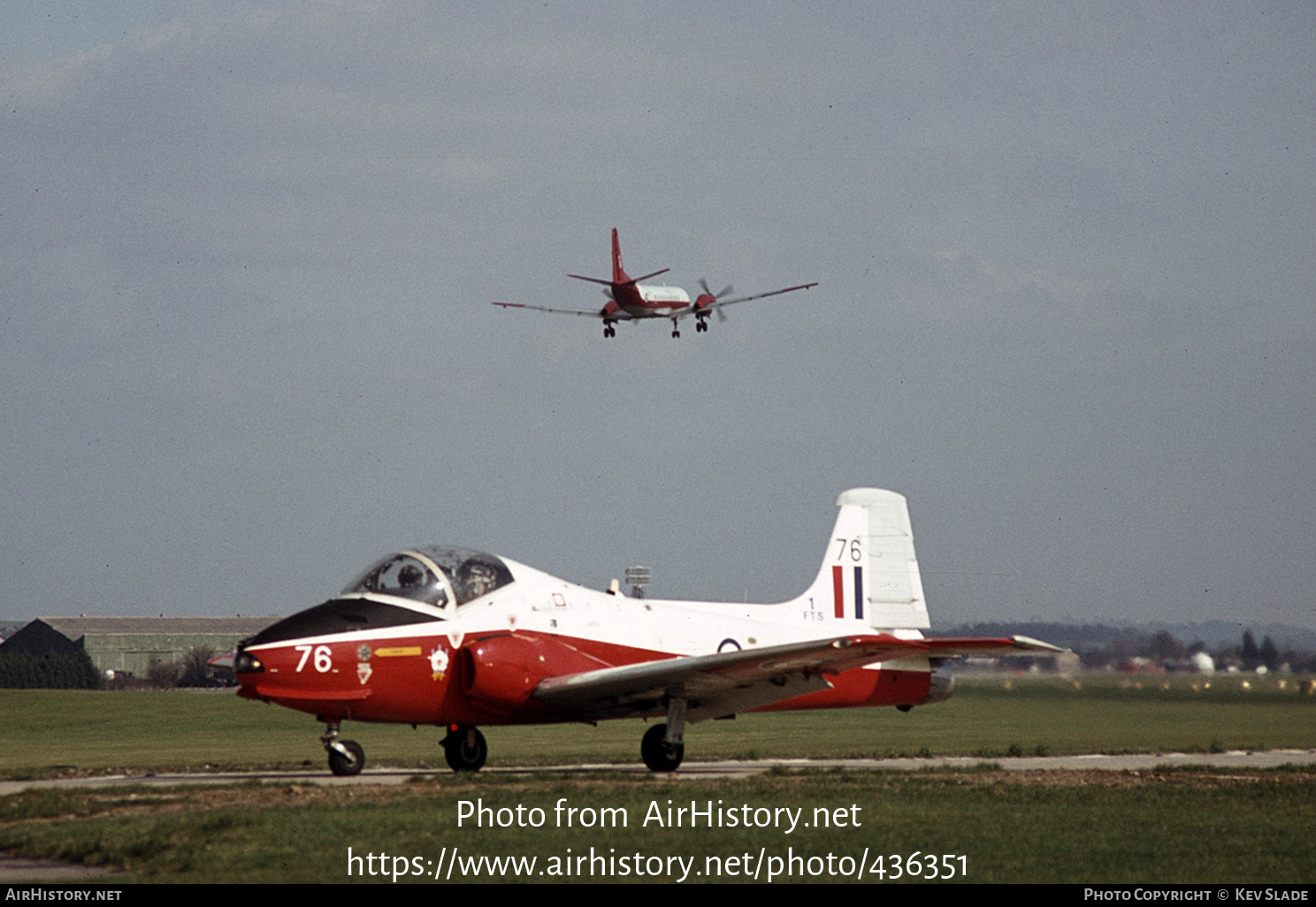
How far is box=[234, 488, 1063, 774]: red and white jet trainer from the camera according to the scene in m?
16.4

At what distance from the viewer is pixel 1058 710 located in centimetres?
3052

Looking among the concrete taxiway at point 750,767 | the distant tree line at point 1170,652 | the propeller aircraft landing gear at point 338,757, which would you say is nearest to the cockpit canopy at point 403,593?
the propeller aircraft landing gear at point 338,757

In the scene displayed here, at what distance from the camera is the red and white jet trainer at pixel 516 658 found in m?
16.4

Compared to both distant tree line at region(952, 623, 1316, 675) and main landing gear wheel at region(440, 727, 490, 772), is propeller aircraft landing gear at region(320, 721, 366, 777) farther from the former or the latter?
distant tree line at region(952, 623, 1316, 675)

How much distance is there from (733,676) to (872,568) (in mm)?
6144

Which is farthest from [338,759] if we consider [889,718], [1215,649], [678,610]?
[1215,649]

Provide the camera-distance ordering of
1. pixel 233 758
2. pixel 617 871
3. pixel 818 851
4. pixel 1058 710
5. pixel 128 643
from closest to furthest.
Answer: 1. pixel 617 871
2. pixel 818 851
3. pixel 233 758
4. pixel 1058 710
5. pixel 128 643

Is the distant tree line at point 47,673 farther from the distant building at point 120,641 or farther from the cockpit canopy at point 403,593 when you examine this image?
the cockpit canopy at point 403,593

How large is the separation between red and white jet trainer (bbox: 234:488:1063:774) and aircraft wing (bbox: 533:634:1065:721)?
24mm

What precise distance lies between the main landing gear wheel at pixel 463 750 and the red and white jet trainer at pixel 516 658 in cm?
2

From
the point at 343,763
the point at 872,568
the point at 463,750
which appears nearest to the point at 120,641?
the point at 872,568
